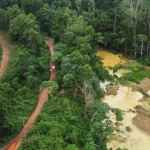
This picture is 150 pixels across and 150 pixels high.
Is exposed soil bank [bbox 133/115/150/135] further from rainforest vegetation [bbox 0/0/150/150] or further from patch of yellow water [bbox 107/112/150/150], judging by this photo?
rainforest vegetation [bbox 0/0/150/150]

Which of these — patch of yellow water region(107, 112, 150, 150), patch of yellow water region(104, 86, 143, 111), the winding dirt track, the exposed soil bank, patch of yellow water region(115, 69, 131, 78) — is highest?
the winding dirt track

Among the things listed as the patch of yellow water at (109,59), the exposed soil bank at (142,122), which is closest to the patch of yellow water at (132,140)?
the exposed soil bank at (142,122)

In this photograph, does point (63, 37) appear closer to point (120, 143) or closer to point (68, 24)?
point (68, 24)

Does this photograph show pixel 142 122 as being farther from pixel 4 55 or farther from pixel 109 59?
pixel 4 55

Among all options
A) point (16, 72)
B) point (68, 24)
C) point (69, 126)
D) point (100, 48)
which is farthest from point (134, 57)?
point (69, 126)

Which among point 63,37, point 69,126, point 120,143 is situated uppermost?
point 63,37

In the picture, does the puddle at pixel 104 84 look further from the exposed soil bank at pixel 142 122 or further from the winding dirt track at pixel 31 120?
the exposed soil bank at pixel 142 122

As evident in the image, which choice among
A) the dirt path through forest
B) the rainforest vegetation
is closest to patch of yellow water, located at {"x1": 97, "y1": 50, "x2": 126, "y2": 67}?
the rainforest vegetation
